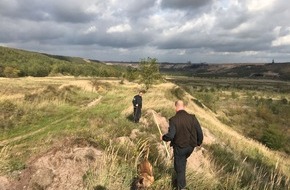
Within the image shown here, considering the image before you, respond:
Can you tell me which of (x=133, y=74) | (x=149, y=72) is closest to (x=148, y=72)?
(x=149, y=72)

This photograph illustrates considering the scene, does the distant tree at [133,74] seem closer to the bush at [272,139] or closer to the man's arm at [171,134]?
the bush at [272,139]

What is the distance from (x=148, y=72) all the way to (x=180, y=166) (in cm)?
5478

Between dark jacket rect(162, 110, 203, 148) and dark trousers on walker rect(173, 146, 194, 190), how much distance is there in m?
0.12

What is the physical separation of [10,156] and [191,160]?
7.21 m

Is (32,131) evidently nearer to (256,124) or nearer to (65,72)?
(256,124)

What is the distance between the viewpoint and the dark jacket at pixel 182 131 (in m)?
9.31

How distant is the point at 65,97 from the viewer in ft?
118

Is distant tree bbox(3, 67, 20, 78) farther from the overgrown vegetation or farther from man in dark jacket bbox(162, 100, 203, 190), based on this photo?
man in dark jacket bbox(162, 100, 203, 190)

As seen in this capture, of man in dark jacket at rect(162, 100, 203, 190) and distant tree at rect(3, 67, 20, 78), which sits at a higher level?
man in dark jacket at rect(162, 100, 203, 190)

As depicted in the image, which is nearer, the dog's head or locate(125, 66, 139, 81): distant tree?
the dog's head

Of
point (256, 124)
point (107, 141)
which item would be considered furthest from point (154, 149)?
point (256, 124)

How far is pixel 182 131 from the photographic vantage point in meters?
9.31

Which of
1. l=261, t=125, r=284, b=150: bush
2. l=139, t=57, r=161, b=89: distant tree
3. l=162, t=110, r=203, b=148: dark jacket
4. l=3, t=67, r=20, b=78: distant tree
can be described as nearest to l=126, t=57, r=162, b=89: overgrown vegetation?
l=139, t=57, r=161, b=89: distant tree

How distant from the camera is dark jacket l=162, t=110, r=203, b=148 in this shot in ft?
30.6
